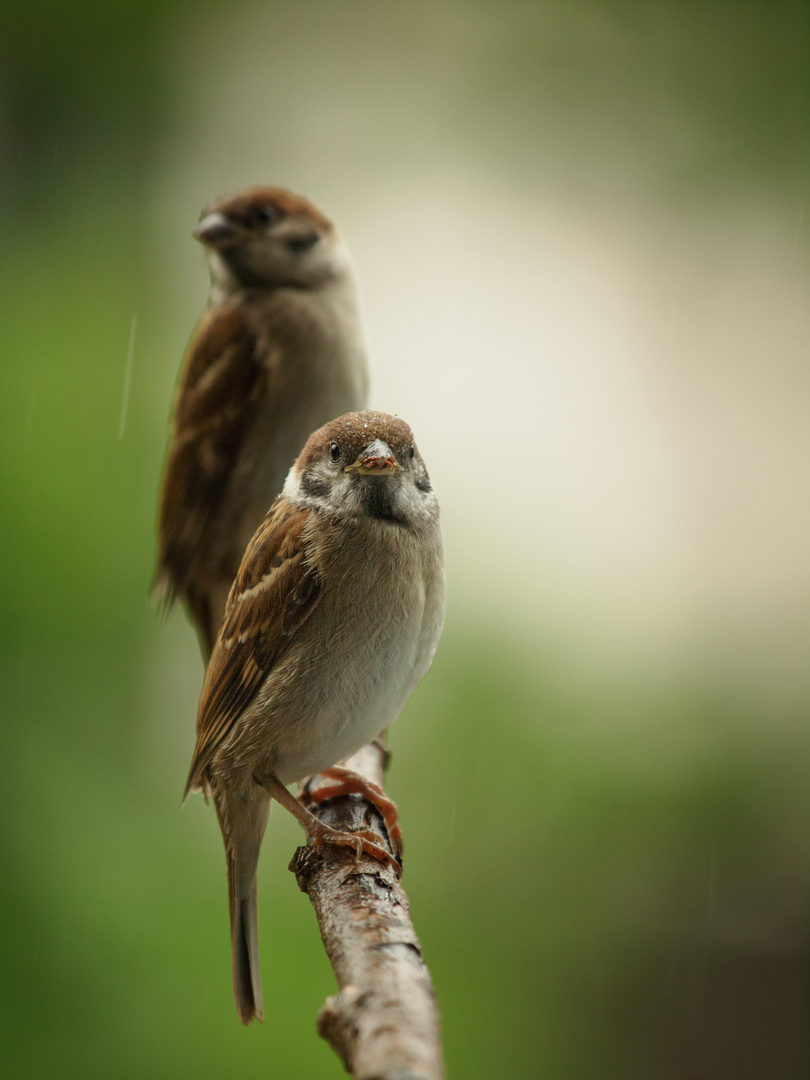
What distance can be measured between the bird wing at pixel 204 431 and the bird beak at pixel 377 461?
106 centimetres

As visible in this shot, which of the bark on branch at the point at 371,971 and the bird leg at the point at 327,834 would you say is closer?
the bark on branch at the point at 371,971

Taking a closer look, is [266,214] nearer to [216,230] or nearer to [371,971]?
[216,230]

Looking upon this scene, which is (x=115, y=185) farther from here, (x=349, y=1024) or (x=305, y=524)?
(x=349, y=1024)

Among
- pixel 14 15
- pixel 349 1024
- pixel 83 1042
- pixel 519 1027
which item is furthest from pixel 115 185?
pixel 349 1024

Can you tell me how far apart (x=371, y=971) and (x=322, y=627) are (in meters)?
0.42

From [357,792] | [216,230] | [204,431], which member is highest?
[216,230]

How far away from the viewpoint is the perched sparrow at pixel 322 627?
112 cm

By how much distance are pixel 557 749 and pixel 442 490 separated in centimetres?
96

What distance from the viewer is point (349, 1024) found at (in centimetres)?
74

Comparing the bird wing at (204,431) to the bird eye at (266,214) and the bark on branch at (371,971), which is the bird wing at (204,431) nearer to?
the bird eye at (266,214)

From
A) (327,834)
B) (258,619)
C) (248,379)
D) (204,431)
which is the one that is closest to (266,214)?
(248,379)

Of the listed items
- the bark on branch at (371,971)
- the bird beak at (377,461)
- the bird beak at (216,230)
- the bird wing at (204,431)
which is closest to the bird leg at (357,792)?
the bark on branch at (371,971)

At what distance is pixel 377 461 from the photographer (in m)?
0.98

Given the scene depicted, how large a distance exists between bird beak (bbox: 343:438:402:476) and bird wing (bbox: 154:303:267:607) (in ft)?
3.48
